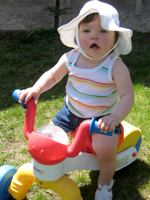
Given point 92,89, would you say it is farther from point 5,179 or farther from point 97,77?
point 5,179

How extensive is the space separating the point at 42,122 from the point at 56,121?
562 millimetres

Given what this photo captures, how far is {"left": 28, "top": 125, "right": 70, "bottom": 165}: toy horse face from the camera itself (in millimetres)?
1347

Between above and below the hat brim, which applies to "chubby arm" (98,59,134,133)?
below

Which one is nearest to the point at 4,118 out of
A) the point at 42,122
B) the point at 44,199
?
the point at 42,122

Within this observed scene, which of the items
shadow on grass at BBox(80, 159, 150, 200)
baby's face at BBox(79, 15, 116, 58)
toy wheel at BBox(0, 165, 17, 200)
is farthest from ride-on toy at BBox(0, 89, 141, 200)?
baby's face at BBox(79, 15, 116, 58)

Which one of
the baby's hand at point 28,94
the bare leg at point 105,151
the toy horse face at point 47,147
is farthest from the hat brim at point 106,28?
the toy horse face at point 47,147

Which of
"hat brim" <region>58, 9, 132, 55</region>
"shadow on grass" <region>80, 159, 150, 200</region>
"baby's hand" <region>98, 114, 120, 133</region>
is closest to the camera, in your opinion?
"baby's hand" <region>98, 114, 120, 133</region>

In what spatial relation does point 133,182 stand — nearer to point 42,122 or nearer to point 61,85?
point 42,122

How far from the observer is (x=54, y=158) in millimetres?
1389

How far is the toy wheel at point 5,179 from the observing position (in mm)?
1652

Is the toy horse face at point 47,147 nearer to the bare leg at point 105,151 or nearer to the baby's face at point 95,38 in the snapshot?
the bare leg at point 105,151

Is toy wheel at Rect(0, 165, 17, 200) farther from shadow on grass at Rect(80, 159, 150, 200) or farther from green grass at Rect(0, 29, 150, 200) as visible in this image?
shadow on grass at Rect(80, 159, 150, 200)

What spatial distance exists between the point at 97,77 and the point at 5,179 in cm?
82

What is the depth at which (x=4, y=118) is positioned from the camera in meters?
2.42
